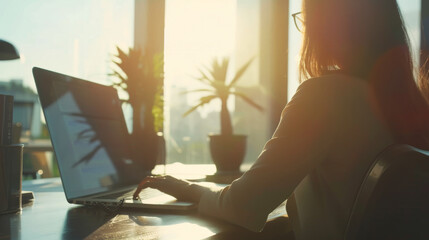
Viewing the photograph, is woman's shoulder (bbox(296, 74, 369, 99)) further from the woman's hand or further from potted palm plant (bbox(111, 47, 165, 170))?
potted palm plant (bbox(111, 47, 165, 170))

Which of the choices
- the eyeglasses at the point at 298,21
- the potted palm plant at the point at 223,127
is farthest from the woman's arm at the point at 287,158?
the potted palm plant at the point at 223,127

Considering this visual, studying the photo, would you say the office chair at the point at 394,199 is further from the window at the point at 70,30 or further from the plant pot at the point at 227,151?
the window at the point at 70,30

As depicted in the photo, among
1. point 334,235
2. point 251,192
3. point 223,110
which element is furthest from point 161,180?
point 223,110

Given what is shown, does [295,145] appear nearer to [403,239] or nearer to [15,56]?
[403,239]

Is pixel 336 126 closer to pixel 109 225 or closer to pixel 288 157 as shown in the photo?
pixel 288 157

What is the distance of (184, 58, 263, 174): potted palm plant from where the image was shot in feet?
6.88

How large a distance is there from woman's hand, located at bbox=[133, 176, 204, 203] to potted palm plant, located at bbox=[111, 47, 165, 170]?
822mm

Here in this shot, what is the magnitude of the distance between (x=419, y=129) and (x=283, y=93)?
307cm

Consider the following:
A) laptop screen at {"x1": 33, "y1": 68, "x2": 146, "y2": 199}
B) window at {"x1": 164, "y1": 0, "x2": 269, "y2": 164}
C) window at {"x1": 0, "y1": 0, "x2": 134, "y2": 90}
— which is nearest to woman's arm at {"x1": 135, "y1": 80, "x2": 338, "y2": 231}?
laptop screen at {"x1": 33, "y1": 68, "x2": 146, "y2": 199}

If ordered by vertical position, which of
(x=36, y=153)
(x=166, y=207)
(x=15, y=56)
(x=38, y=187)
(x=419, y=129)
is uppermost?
(x=15, y=56)

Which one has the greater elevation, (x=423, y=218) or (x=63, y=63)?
(x=63, y=63)

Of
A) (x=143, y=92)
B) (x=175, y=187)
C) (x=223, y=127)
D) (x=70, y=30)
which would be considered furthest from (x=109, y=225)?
(x=70, y=30)

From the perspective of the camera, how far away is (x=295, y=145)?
829mm

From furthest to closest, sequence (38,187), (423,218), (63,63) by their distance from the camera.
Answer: (63,63) → (38,187) → (423,218)
